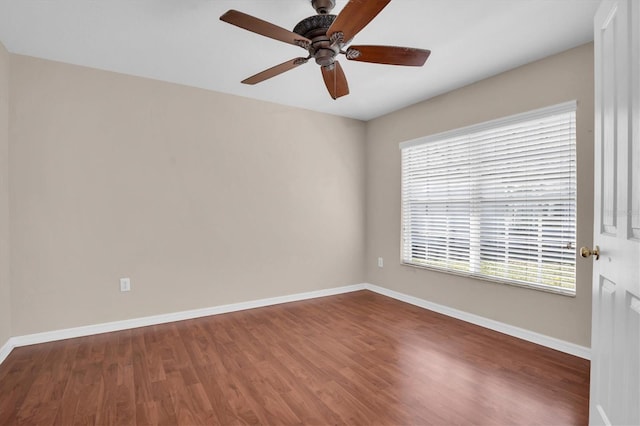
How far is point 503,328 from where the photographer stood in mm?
3031

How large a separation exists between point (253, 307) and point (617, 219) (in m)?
3.40

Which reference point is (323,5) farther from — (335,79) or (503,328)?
(503,328)

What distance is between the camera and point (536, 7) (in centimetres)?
211

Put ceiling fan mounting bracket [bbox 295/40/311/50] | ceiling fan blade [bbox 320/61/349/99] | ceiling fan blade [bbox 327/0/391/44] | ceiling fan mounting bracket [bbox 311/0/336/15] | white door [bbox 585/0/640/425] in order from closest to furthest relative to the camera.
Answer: white door [bbox 585/0/640/425], ceiling fan blade [bbox 327/0/391/44], ceiling fan mounting bracket [bbox 295/40/311/50], ceiling fan mounting bracket [bbox 311/0/336/15], ceiling fan blade [bbox 320/61/349/99]

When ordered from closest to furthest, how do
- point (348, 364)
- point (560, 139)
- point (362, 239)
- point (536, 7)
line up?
point (536, 7) → point (348, 364) → point (560, 139) → point (362, 239)

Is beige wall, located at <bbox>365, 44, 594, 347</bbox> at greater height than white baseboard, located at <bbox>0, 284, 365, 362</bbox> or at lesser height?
greater

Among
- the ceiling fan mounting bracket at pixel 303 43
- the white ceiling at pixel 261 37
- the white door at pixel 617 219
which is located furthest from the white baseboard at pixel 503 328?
the ceiling fan mounting bracket at pixel 303 43

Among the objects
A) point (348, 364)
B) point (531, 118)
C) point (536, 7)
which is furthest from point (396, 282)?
point (536, 7)

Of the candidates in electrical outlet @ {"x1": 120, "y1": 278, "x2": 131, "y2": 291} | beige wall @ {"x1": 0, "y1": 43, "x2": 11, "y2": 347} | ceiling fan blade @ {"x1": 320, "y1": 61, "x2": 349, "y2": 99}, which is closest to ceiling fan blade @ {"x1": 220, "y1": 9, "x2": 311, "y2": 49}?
ceiling fan blade @ {"x1": 320, "y1": 61, "x2": 349, "y2": 99}

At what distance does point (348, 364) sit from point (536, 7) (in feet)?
9.08

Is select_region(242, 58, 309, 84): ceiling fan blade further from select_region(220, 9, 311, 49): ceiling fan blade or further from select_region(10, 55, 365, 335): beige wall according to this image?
select_region(10, 55, 365, 335): beige wall

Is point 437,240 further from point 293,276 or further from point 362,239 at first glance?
point 293,276

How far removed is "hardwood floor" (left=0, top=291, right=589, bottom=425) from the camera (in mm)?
1831

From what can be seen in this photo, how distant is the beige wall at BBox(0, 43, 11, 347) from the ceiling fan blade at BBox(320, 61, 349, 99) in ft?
8.40
